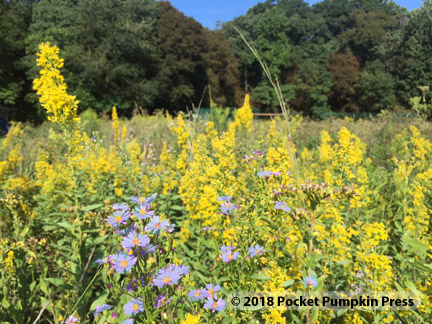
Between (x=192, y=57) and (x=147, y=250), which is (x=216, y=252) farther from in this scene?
(x=192, y=57)

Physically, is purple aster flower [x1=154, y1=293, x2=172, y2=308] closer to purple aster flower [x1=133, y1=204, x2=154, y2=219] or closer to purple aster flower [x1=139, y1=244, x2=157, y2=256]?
purple aster flower [x1=139, y1=244, x2=157, y2=256]

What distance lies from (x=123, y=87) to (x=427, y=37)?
2415cm

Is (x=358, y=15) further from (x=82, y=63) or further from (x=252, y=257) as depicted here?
(x=252, y=257)

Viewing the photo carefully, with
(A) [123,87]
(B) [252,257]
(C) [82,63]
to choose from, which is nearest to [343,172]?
(B) [252,257]

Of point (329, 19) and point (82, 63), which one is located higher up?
point (329, 19)

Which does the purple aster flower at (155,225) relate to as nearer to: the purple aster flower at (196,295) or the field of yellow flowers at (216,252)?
the field of yellow flowers at (216,252)

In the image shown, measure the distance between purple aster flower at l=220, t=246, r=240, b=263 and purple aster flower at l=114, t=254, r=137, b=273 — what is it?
0.40m

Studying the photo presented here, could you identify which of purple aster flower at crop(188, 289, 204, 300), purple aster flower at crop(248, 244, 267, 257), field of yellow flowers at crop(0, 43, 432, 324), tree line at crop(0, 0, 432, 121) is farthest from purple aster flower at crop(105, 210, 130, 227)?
tree line at crop(0, 0, 432, 121)

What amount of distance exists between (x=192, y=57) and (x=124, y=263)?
28685mm

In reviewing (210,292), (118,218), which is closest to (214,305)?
(210,292)

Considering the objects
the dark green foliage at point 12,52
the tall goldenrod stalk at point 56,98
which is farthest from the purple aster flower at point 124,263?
the dark green foliage at point 12,52

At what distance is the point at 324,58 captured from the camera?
125 ft

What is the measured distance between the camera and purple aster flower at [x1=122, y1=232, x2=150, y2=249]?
915mm

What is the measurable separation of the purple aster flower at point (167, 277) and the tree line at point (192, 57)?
14553 millimetres
